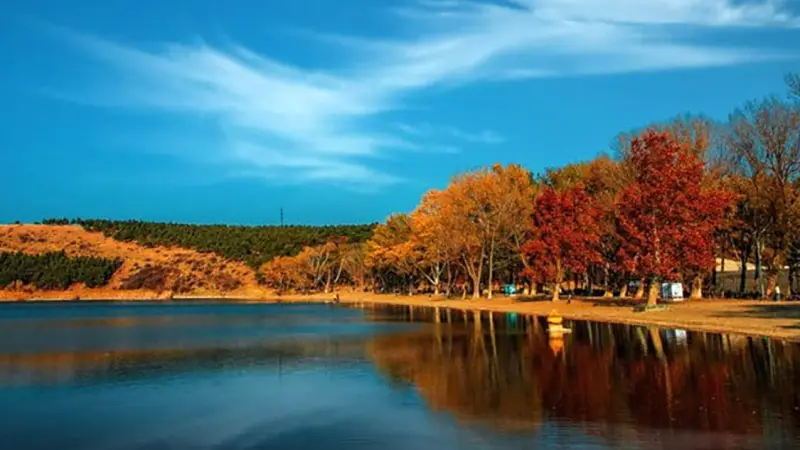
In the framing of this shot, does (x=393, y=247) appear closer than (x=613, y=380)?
No

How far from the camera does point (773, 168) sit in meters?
51.3

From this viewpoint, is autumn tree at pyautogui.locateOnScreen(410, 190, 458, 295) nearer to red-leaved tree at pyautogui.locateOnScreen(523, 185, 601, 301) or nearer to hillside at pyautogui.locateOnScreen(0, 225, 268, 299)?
red-leaved tree at pyautogui.locateOnScreen(523, 185, 601, 301)

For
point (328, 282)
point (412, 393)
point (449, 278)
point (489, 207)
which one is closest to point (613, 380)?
point (412, 393)

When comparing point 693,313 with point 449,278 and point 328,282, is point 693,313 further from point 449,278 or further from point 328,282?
point 328,282

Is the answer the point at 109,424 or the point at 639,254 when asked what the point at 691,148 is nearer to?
the point at 639,254

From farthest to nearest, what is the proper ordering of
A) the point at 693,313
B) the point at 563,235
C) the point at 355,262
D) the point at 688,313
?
the point at 355,262 → the point at 563,235 → the point at 688,313 → the point at 693,313

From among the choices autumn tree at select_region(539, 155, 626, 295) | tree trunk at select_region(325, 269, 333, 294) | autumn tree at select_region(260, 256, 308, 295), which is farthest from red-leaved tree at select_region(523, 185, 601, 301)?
autumn tree at select_region(260, 256, 308, 295)

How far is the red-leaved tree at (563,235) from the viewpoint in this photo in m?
58.4

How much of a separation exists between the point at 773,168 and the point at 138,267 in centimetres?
12344

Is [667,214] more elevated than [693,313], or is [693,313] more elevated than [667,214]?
[667,214]

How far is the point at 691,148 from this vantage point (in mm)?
55156

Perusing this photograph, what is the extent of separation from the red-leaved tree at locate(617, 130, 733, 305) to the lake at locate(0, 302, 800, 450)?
1177 cm

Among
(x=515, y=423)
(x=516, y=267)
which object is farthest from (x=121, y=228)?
(x=515, y=423)

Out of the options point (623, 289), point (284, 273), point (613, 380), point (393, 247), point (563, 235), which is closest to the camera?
point (613, 380)
